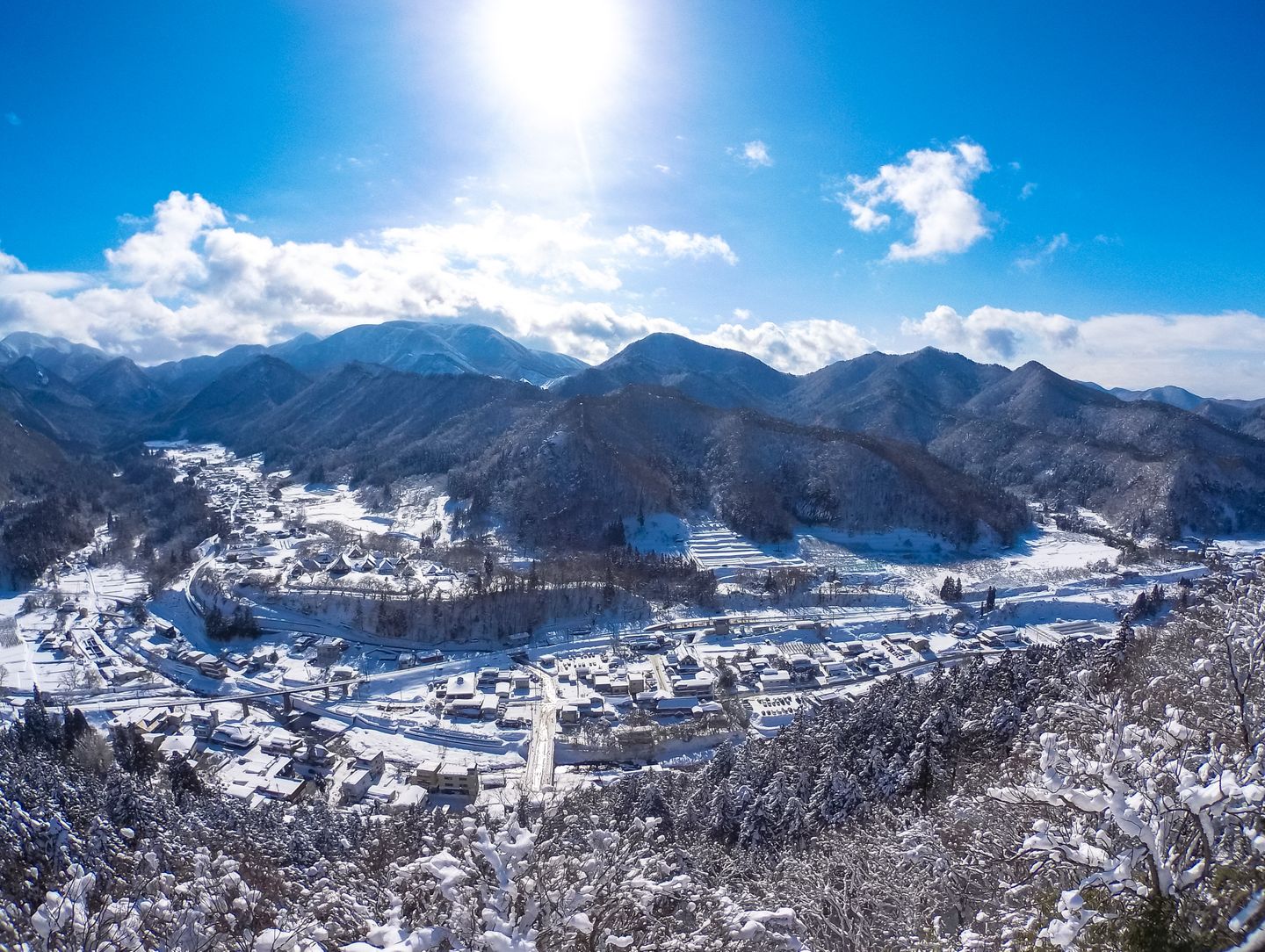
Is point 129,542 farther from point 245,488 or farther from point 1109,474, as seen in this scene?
point 1109,474

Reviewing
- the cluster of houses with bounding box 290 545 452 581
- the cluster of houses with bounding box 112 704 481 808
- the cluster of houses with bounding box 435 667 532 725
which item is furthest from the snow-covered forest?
the cluster of houses with bounding box 290 545 452 581

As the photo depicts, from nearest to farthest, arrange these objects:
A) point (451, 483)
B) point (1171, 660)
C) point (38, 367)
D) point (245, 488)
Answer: point (1171, 660) → point (451, 483) → point (245, 488) → point (38, 367)

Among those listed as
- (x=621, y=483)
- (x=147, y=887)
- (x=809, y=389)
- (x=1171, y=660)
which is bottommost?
(x=147, y=887)

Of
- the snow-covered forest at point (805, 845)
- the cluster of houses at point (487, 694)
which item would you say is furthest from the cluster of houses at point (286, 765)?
the cluster of houses at point (487, 694)

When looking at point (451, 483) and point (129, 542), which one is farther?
point (451, 483)

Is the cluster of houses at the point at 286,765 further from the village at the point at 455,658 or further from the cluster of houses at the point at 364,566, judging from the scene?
the cluster of houses at the point at 364,566

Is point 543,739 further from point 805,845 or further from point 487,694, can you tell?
point 805,845

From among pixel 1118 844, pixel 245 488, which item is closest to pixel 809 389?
pixel 245 488
